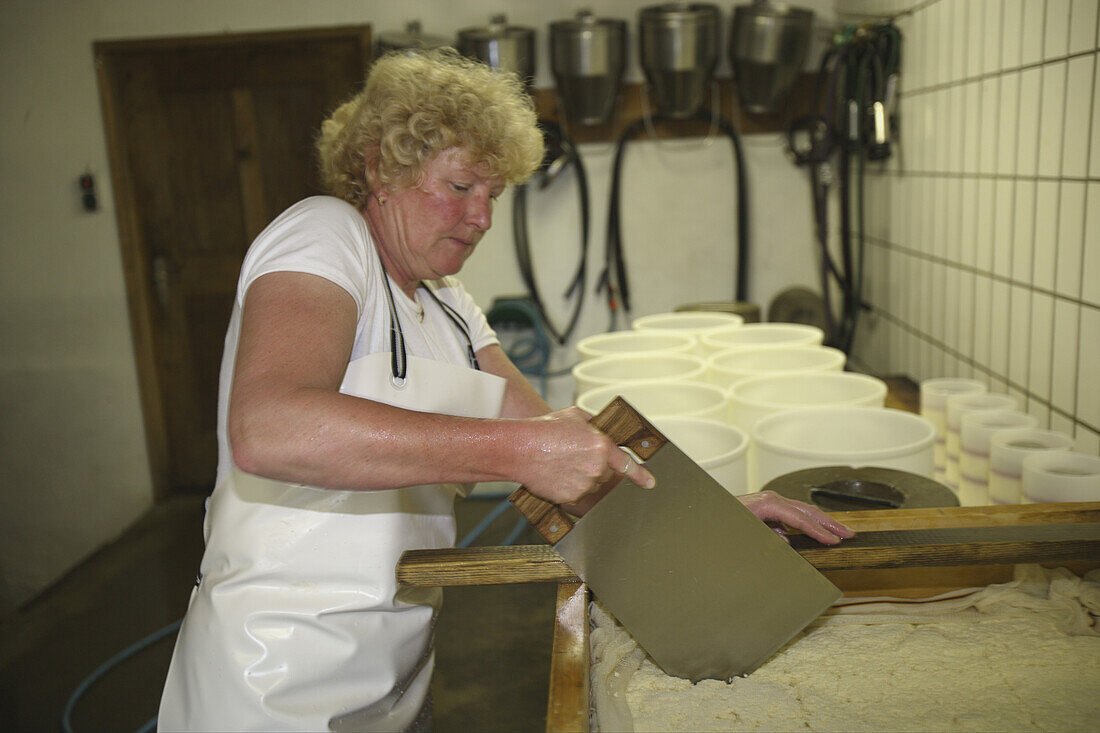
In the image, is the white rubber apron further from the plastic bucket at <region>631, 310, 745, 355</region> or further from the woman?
the plastic bucket at <region>631, 310, 745, 355</region>

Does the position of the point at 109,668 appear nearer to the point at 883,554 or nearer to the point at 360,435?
the point at 360,435

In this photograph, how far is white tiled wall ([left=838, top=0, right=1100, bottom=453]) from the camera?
5.79ft

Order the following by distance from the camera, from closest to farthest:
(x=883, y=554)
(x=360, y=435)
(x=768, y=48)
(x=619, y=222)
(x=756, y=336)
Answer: (x=360, y=435), (x=883, y=554), (x=756, y=336), (x=768, y=48), (x=619, y=222)

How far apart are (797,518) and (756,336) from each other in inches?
58.6

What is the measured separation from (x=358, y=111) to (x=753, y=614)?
915 millimetres

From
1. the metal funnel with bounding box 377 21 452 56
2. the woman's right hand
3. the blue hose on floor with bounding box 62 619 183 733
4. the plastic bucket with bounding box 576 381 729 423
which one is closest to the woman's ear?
the woman's right hand

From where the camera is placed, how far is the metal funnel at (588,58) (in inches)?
144

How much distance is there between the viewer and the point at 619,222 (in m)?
4.18

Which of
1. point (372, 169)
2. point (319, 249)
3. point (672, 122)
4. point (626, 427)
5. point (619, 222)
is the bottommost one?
point (626, 427)

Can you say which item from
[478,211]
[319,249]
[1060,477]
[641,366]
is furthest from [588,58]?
[319,249]

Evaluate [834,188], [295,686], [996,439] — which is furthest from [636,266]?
[295,686]

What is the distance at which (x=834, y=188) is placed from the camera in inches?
157

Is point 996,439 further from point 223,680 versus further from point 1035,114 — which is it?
point 223,680

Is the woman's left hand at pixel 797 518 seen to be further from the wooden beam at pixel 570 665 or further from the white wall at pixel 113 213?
the white wall at pixel 113 213
